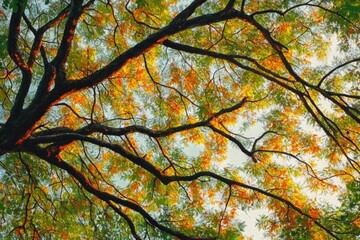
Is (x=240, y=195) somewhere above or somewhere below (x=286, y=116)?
below

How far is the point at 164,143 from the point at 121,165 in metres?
0.64

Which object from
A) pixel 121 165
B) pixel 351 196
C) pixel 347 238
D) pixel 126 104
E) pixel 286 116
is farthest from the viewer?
pixel 126 104

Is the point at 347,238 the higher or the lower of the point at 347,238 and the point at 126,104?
the lower

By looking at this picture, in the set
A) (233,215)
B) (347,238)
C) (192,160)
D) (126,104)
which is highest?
(126,104)

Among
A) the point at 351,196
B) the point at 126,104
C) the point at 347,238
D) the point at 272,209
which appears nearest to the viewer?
the point at 347,238

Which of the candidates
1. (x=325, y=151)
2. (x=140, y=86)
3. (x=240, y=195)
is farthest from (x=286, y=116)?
(x=140, y=86)

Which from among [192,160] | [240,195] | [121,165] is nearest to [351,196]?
[240,195]

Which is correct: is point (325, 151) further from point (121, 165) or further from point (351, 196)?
point (121, 165)

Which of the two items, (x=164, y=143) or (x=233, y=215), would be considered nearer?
(x=233, y=215)

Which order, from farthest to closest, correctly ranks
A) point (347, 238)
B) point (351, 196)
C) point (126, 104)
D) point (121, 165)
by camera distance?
point (126, 104) < point (121, 165) < point (351, 196) < point (347, 238)

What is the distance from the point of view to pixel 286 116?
5.02 meters

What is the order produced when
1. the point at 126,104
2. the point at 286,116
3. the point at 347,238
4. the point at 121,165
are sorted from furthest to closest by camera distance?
the point at 126,104, the point at 121,165, the point at 286,116, the point at 347,238

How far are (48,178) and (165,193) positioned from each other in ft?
5.30

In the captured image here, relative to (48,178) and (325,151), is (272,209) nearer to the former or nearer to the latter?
(325,151)
